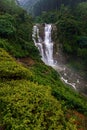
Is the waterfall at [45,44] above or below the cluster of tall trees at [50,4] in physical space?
below

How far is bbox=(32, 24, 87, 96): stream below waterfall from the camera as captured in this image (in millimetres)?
23984

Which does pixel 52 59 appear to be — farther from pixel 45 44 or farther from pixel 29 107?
pixel 29 107

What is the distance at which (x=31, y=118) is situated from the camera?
8461 millimetres

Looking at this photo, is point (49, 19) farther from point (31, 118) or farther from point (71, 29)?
point (31, 118)

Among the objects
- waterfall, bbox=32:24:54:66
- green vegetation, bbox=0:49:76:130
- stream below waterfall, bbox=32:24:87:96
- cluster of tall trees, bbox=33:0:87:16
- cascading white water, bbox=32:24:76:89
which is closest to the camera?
green vegetation, bbox=0:49:76:130

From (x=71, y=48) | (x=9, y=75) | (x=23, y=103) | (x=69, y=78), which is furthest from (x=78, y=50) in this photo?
(x=23, y=103)

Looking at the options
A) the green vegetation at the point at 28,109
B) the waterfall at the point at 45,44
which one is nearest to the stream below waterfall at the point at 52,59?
the waterfall at the point at 45,44

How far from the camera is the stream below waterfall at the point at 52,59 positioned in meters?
24.0

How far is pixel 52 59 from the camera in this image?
97.3ft

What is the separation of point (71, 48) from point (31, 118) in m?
22.9

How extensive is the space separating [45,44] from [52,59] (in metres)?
2.75

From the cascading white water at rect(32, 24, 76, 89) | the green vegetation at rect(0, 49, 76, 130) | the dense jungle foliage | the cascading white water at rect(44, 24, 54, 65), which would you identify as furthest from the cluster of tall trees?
the green vegetation at rect(0, 49, 76, 130)

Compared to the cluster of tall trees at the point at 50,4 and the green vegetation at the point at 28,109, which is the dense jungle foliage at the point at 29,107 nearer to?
the green vegetation at the point at 28,109

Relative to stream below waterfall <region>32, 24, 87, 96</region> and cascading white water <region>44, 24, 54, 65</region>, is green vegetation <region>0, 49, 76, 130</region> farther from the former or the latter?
cascading white water <region>44, 24, 54, 65</region>
